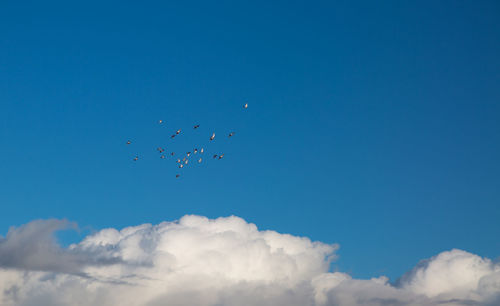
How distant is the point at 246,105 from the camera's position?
16412cm

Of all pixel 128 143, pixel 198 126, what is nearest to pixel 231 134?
pixel 198 126

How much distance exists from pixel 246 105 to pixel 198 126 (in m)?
38.1

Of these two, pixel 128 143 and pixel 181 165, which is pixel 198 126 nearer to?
pixel 181 165

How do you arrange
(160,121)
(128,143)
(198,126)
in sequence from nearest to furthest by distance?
1. (160,121)
2. (198,126)
3. (128,143)

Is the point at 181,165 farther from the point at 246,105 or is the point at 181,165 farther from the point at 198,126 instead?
the point at 246,105

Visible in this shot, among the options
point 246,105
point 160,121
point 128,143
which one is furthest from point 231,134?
point 128,143

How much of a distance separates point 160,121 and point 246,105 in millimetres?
47892

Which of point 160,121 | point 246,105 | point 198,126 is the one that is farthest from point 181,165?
point 246,105

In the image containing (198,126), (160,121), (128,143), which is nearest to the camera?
(160,121)

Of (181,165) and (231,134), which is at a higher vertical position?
(231,134)

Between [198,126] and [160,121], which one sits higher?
[198,126]

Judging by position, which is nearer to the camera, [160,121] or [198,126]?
[160,121]

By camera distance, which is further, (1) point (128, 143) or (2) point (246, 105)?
(1) point (128, 143)

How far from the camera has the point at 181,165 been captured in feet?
640
